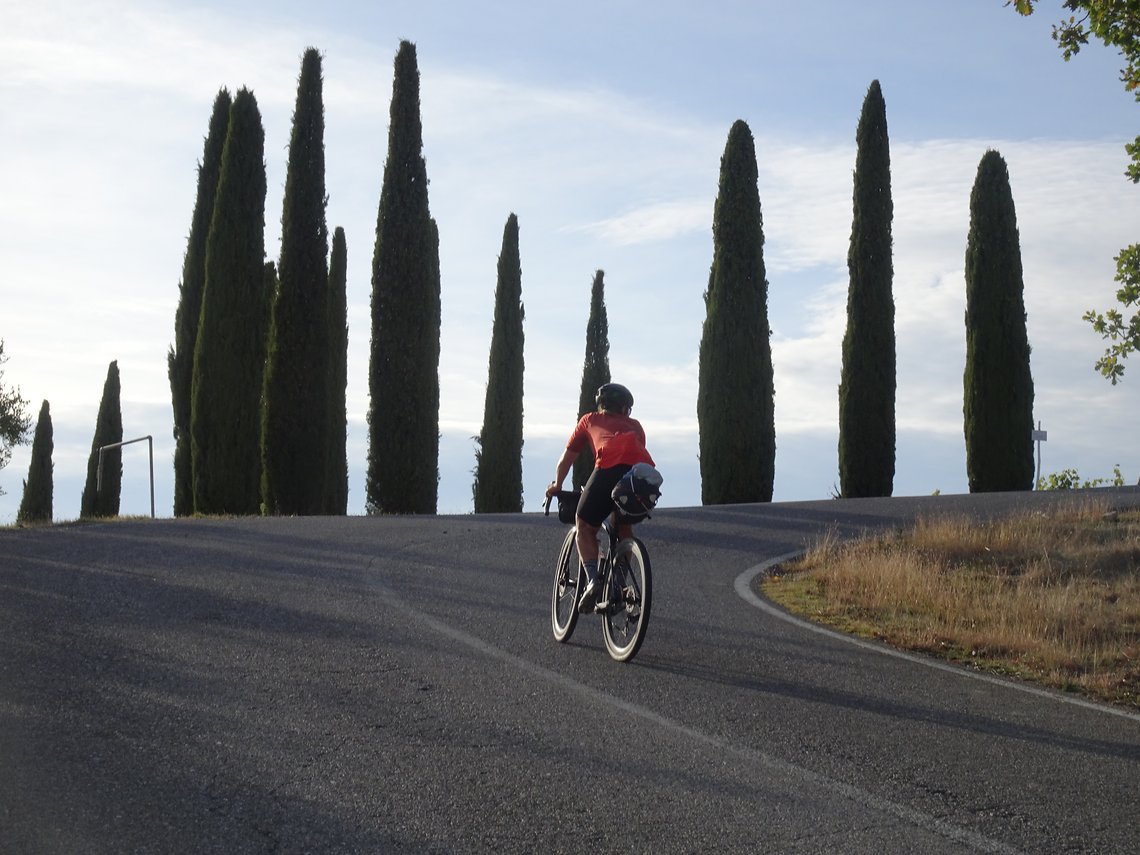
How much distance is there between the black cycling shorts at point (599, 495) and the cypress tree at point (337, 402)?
29852 millimetres

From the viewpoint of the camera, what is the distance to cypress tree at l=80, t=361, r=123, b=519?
178 ft

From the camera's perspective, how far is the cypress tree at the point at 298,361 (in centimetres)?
3350

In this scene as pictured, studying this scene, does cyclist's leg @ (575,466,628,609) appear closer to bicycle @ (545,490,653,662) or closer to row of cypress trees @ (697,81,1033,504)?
bicycle @ (545,490,653,662)

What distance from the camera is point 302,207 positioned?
35281 millimetres

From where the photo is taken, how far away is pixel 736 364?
38562 millimetres

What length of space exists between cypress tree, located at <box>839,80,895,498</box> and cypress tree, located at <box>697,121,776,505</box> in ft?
8.96

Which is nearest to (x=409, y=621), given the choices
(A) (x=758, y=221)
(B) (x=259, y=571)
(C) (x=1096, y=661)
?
(B) (x=259, y=571)

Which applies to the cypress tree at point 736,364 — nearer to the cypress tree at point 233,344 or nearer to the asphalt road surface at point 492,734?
the cypress tree at point 233,344

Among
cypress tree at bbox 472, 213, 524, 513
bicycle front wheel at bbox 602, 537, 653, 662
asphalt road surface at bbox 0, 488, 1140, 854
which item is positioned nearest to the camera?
asphalt road surface at bbox 0, 488, 1140, 854

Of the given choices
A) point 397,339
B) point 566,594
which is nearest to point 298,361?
point 397,339

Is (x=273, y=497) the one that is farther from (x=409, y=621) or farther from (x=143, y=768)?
(x=143, y=768)

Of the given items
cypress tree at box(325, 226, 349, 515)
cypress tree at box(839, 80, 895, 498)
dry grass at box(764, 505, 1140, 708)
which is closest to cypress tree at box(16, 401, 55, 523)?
cypress tree at box(325, 226, 349, 515)

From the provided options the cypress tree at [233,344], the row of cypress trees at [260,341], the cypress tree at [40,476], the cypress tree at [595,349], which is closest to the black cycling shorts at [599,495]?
the row of cypress trees at [260,341]

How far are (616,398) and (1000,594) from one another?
5.73m
